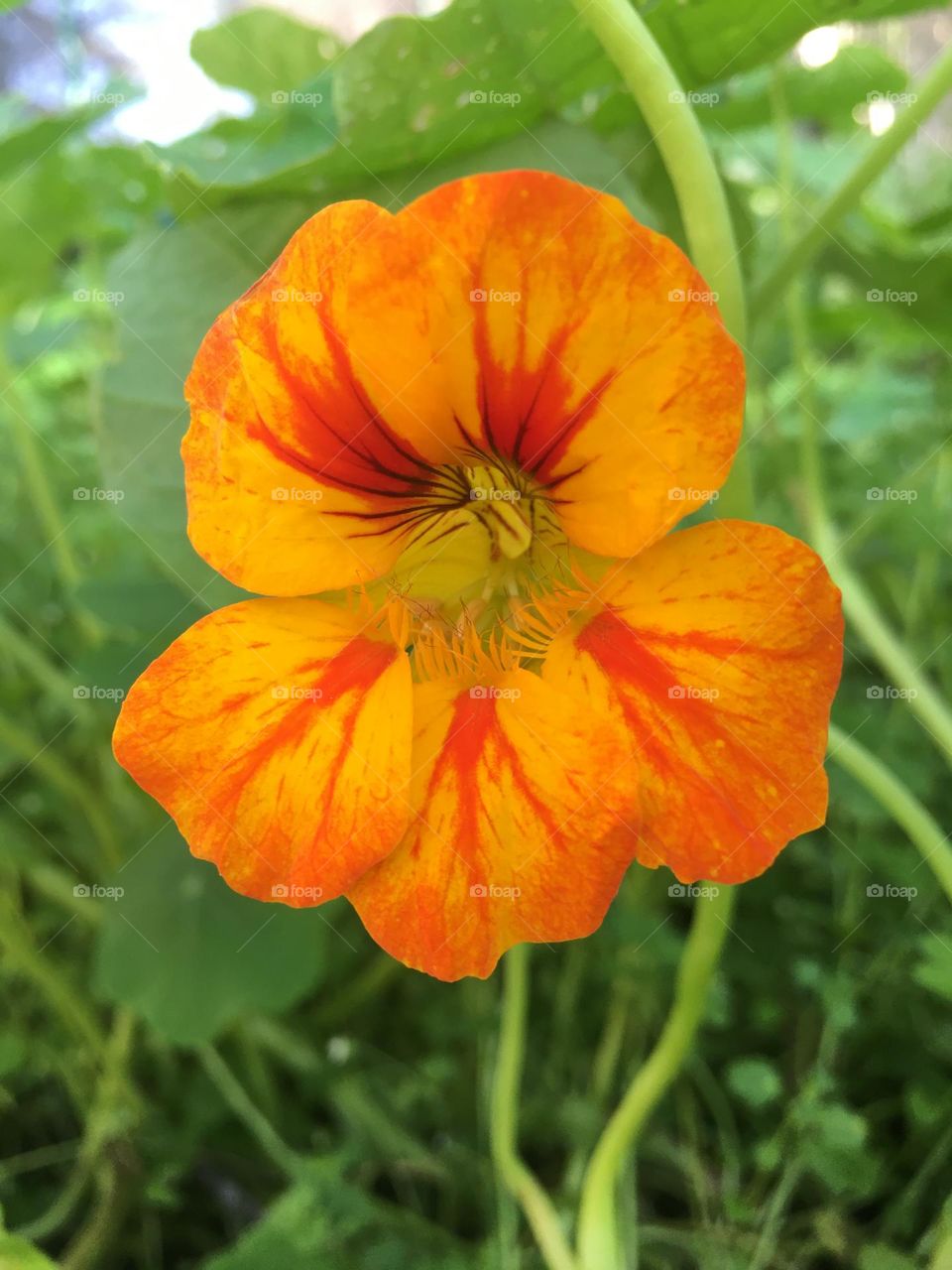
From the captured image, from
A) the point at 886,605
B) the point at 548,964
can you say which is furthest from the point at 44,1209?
the point at 886,605

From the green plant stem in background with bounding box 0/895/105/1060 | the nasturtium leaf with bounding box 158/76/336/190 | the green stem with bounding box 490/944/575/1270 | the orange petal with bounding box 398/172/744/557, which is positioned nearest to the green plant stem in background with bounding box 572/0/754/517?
the orange petal with bounding box 398/172/744/557

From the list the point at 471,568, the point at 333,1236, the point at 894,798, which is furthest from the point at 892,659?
the point at 333,1236

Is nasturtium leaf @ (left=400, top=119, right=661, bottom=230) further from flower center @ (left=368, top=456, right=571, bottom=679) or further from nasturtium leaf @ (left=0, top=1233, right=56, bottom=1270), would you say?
nasturtium leaf @ (left=0, top=1233, right=56, bottom=1270)

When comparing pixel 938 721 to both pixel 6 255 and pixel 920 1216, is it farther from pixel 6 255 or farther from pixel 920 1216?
pixel 6 255

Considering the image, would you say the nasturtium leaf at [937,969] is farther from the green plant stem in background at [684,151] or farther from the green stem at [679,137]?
the green stem at [679,137]

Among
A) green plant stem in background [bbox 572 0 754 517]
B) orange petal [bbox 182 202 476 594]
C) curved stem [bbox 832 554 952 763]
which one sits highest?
green plant stem in background [bbox 572 0 754 517]

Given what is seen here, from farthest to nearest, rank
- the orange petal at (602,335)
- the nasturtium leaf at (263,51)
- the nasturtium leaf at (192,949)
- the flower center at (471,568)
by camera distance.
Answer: the nasturtium leaf at (263,51)
the nasturtium leaf at (192,949)
the flower center at (471,568)
the orange petal at (602,335)

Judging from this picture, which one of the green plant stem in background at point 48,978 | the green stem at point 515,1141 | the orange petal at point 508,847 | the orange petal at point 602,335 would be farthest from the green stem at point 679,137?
the green plant stem in background at point 48,978
